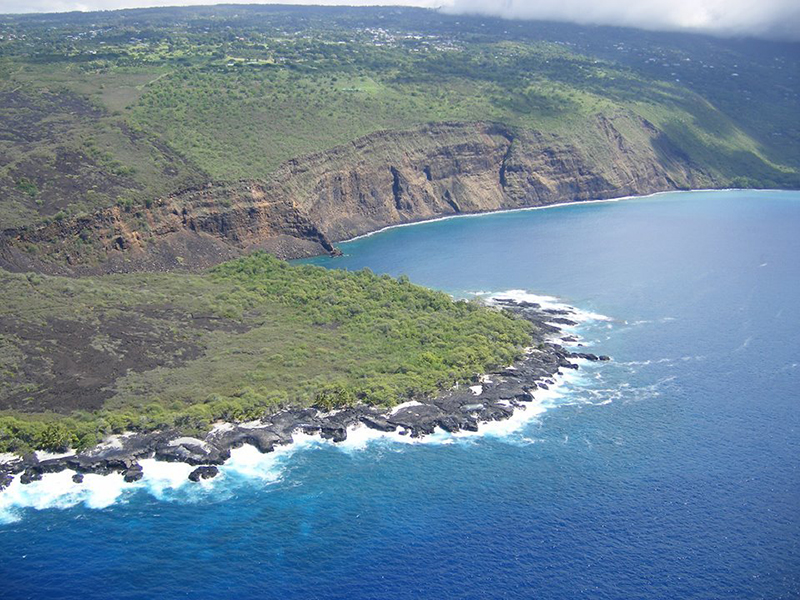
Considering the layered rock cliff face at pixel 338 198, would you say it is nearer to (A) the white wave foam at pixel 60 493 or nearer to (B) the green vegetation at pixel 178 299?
(B) the green vegetation at pixel 178 299

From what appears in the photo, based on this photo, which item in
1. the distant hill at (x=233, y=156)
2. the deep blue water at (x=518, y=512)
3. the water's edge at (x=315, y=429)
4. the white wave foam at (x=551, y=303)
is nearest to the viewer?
the deep blue water at (x=518, y=512)

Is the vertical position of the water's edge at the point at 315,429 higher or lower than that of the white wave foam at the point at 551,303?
higher

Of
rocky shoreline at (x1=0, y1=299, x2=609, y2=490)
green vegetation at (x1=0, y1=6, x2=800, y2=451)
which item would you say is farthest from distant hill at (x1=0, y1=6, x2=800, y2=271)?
rocky shoreline at (x1=0, y1=299, x2=609, y2=490)

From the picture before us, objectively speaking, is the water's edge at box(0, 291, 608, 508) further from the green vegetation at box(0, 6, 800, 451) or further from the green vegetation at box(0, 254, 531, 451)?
the green vegetation at box(0, 6, 800, 451)

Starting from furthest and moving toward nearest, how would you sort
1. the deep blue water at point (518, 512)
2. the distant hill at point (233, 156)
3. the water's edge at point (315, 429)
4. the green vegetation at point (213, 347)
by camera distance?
the distant hill at point (233, 156) → the green vegetation at point (213, 347) → the water's edge at point (315, 429) → the deep blue water at point (518, 512)

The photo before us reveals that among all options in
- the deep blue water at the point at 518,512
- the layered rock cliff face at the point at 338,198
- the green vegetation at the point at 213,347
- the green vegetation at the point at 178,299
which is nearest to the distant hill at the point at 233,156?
the layered rock cliff face at the point at 338,198

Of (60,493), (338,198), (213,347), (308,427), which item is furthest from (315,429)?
(338,198)

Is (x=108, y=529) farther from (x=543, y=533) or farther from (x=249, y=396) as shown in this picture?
(x=543, y=533)
